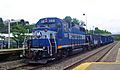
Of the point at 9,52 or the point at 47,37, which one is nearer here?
the point at 47,37

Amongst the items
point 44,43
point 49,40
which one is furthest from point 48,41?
point 44,43

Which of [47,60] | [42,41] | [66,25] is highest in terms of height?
[66,25]

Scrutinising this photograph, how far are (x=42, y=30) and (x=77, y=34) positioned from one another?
27.9 ft

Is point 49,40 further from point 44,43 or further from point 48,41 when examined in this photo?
point 44,43

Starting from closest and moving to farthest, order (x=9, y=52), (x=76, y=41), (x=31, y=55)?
(x=31, y=55) < (x=9, y=52) < (x=76, y=41)

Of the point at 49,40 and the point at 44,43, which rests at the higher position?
the point at 49,40

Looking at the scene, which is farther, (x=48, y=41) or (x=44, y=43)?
(x=44, y=43)

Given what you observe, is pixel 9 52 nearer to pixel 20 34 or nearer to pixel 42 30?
pixel 42 30

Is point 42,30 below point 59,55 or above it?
above

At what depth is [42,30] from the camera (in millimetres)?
18922

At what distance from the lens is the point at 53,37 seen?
1883cm

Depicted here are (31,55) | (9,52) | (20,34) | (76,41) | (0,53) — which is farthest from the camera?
(20,34)

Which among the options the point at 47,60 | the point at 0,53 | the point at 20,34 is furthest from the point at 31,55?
the point at 20,34

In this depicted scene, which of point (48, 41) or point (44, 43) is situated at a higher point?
point (48, 41)
